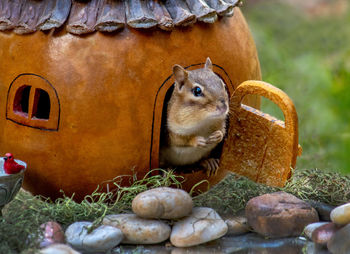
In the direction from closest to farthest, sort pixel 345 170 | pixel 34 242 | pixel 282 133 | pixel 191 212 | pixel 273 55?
pixel 34 242 < pixel 191 212 < pixel 282 133 < pixel 345 170 < pixel 273 55

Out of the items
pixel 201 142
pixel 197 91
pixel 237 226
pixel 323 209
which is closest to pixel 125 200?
pixel 201 142

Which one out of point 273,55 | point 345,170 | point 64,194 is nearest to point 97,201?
point 64,194

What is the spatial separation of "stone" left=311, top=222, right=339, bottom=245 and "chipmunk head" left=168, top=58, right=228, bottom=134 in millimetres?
941

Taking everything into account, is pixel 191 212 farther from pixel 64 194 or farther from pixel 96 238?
pixel 64 194

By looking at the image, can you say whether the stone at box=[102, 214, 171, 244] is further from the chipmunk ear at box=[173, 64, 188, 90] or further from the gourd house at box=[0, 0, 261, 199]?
the chipmunk ear at box=[173, 64, 188, 90]

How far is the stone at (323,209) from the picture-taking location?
4188 millimetres

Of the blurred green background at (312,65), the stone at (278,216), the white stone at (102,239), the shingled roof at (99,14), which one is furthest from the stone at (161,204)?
the blurred green background at (312,65)

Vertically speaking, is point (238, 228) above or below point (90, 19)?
below

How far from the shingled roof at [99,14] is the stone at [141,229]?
4.00 ft

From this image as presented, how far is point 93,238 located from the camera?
371 centimetres

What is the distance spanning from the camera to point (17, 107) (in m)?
4.25

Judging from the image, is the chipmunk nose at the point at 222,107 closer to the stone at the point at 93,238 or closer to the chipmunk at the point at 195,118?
the chipmunk at the point at 195,118

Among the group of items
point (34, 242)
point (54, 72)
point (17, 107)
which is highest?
point (54, 72)

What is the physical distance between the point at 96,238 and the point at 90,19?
1400 mm
